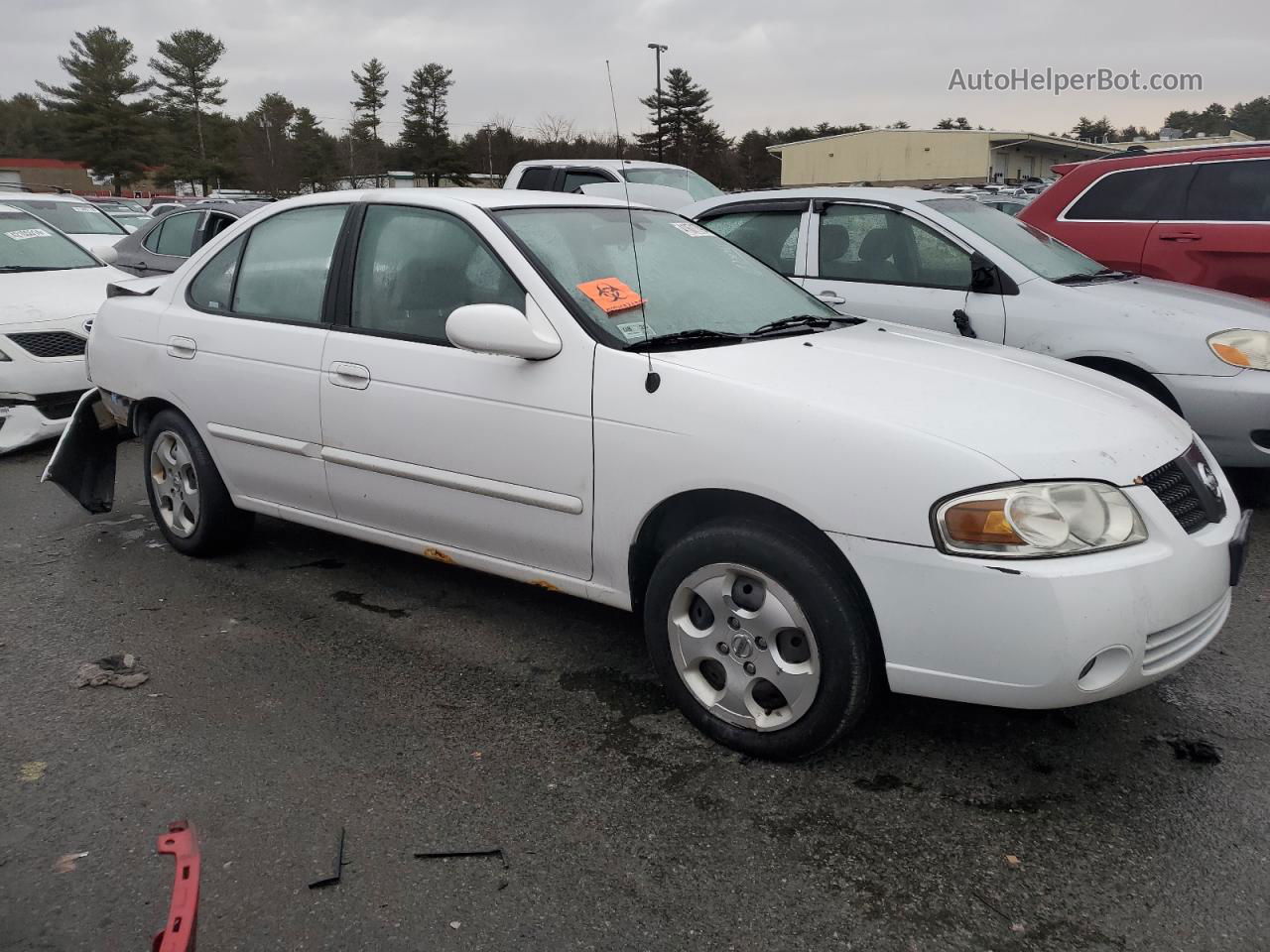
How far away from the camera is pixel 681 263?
3.92m

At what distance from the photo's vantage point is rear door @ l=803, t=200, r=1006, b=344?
5.75 metres

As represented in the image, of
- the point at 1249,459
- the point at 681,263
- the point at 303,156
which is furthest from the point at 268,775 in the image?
the point at 303,156

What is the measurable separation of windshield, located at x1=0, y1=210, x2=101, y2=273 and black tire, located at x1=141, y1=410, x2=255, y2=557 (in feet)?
14.0

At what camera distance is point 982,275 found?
18.6 feet

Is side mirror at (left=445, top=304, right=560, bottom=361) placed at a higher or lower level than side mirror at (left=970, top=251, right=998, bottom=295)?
lower

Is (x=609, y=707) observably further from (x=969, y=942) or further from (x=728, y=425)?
(x=969, y=942)

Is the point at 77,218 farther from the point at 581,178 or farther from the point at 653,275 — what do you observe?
the point at 653,275

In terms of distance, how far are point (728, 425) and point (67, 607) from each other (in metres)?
3.06

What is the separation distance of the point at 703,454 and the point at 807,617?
0.54 m

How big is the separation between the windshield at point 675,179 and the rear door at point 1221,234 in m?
6.79

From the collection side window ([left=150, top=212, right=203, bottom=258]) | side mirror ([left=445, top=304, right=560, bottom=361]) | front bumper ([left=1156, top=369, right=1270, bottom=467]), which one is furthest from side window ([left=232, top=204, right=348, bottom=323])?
Result: side window ([left=150, top=212, right=203, bottom=258])

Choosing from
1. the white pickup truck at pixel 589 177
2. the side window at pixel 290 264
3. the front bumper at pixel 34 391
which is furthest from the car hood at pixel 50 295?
the white pickup truck at pixel 589 177

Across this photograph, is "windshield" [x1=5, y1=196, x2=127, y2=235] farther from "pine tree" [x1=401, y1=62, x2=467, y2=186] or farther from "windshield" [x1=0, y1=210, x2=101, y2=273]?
"pine tree" [x1=401, y1=62, x2=467, y2=186]

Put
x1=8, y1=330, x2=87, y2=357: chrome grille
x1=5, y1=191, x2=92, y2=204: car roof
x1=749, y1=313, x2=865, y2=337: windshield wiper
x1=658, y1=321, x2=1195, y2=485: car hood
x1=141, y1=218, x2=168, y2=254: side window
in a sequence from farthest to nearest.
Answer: x1=5, y1=191, x2=92, y2=204: car roof
x1=141, y1=218, x2=168, y2=254: side window
x1=8, y1=330, x2=87, y2=357: chrome grille
x1=749, y1=313, x2=865, y2=337: windshield wiper
x1=658, y1=321, x2=1195, y2=485: car hood
